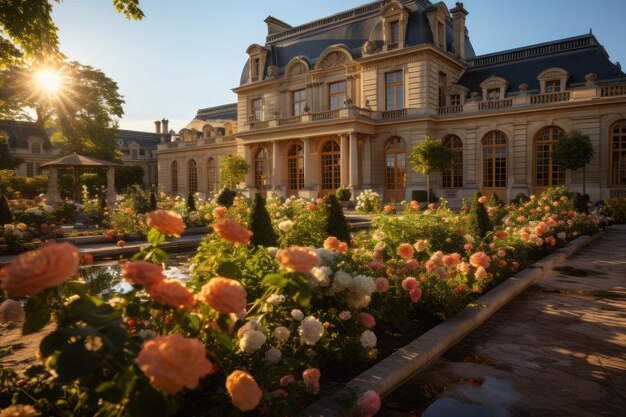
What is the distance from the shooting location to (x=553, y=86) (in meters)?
23.6

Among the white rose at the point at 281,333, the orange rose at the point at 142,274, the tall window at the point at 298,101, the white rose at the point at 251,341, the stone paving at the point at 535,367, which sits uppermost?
the tall window at the point at 298,101

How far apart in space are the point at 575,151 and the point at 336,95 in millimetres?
14721

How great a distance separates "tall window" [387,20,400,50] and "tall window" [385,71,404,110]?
5.17 feet

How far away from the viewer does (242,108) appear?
34.9 meters

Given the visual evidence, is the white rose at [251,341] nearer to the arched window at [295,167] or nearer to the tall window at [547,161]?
the tall window at [547,161]

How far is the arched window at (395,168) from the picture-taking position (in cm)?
2703

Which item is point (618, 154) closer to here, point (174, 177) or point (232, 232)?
point (232, 232)

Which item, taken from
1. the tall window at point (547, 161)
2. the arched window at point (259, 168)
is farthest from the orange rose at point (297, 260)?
the arched window at point (259, 168)

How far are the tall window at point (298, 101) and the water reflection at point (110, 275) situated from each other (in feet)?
76.8

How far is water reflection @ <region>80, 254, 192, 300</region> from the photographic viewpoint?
21.5ft

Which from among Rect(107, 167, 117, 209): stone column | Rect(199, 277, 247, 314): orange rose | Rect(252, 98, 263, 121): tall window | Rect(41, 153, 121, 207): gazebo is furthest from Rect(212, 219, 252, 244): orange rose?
Rect(252, 98, 263, 121): tall window

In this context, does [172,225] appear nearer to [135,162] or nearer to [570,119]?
[570,119]

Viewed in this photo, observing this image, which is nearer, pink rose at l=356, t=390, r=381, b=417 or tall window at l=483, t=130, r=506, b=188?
pink rose at l=356, t=390, r=381, b=417

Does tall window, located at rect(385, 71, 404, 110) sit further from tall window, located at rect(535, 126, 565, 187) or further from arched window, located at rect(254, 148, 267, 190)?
arched window, located at rect(254, 148, 267, 190)
